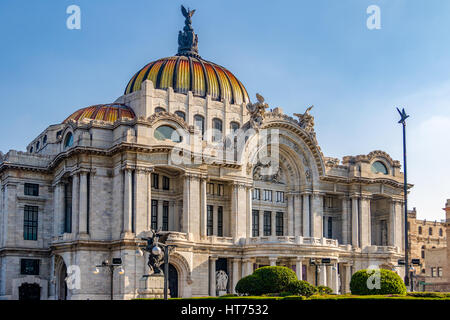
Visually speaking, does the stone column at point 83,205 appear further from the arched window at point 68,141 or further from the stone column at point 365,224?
the stone column at point 365,224

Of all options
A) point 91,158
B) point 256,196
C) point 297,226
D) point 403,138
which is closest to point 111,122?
point 91,158

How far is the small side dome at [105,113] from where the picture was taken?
6412 centimetres

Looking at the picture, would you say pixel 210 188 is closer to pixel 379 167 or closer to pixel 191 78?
pixel 191 78

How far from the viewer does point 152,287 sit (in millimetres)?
42875

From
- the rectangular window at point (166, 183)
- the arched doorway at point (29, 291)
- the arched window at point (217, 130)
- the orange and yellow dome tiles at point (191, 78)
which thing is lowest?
the arched doorway at point (29, 291)

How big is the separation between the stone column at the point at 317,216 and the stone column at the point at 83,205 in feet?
76.2

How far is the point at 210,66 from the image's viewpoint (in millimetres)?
74938

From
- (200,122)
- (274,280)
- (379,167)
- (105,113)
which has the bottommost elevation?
(274,280)

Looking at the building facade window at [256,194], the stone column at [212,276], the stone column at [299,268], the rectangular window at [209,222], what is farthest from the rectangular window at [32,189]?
the stone column at [299,268]

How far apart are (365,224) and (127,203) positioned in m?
27.5

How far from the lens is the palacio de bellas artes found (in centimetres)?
5759

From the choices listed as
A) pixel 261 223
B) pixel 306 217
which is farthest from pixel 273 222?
pixel 306 217

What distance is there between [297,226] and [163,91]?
19.3 metres

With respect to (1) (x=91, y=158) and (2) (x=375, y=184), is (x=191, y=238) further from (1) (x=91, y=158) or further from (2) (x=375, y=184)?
(2) (x=375, y=184)
